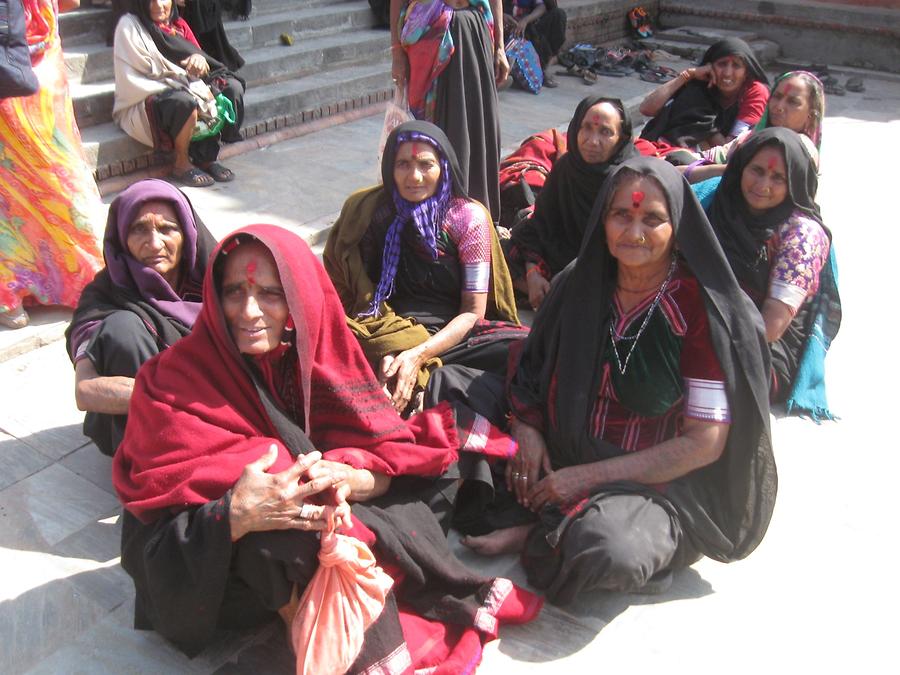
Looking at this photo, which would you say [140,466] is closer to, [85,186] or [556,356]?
[556,356]

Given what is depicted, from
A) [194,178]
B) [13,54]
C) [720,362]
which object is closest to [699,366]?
[720,362]

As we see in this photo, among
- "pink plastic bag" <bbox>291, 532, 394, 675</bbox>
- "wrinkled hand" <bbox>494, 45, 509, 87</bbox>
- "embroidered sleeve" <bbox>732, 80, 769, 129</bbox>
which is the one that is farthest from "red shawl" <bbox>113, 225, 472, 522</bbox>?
"embroidered sleeve" <bbox>732, 80, 769, 129</bbox>

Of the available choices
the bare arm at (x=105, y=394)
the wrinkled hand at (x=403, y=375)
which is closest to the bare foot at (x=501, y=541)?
the wrinkled hand at (x=403, y=375)

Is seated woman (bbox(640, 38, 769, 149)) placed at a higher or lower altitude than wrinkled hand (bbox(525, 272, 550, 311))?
higher

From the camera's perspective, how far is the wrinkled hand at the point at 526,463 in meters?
2.61

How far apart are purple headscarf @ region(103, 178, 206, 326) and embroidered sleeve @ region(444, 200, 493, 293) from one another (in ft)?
3.23

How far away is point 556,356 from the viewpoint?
8.70 ft

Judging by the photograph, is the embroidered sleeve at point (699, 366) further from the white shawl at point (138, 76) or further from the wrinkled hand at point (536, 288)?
the white shawl at point (138, 76)

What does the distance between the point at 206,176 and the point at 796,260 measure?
3.73 meters

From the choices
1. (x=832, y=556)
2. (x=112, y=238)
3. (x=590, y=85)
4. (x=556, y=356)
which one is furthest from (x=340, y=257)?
(x=590, y=85)

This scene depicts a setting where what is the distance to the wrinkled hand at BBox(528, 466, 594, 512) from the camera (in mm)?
2467

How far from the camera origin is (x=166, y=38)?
5281 millimetres

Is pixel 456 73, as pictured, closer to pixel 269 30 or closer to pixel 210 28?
pixel 210 28

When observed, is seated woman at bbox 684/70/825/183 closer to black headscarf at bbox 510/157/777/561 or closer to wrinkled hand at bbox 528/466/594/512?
black headscarf at bbox 510/157/777/561
